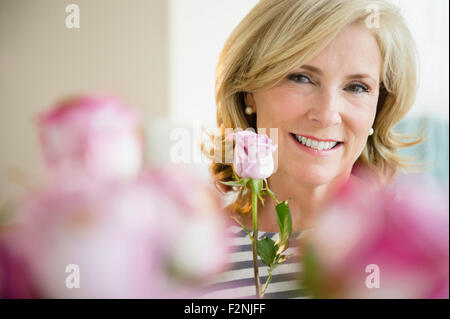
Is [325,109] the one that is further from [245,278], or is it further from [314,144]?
[245,278]

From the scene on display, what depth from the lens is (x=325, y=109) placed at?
626 millimetres

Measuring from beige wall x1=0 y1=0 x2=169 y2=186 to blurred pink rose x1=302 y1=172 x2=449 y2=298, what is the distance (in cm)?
32

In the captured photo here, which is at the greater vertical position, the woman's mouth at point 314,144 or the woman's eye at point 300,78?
the woman's eye at point 300,78

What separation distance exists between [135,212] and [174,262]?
0.29 ft

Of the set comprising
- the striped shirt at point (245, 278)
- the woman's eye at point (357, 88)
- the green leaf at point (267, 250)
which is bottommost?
the striped shirt at point (245, 278)

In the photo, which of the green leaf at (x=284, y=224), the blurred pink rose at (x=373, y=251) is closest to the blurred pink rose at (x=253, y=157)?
the green leaf at (x=284, y=224)

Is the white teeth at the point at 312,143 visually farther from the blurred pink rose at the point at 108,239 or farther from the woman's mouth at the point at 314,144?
the blurred pink rose at the point at 108,239

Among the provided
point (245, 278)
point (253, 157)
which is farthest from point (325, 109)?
point (245, 278)

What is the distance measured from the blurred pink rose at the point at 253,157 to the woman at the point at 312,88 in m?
0.11

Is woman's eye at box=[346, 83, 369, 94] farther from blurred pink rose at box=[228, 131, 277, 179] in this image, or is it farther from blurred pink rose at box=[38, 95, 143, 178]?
blurred pink rose at box=[38, 95, 143, 178]

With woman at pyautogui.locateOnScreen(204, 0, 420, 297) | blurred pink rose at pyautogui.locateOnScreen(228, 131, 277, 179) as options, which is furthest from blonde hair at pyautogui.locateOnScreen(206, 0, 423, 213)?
blurred pink rose at pyautogui.locateOnScreen(228, 131, 277, 179)

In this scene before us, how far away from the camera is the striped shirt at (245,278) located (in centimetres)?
65

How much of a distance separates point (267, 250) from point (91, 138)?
0.28 meters
